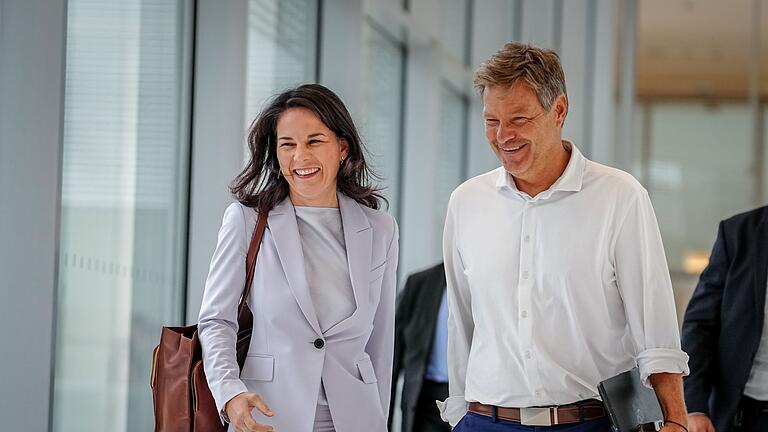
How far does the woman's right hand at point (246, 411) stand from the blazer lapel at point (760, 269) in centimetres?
209

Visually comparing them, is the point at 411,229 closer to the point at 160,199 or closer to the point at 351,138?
the point at 160,199

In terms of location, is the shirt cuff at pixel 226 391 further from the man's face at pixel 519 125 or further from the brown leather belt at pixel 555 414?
the man's face at pixel 519 125

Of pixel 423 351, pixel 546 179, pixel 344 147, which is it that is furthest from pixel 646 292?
pixel 423 351

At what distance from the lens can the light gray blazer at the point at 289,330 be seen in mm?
2900

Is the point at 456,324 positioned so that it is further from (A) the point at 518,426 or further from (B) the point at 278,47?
(B) the point at 278,47

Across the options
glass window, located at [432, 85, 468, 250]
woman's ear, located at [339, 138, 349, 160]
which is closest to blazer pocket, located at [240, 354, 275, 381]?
woman's ear, located at [339, 138, 349, 160]

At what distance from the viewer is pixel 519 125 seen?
308cm

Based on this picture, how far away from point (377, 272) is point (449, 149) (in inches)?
255

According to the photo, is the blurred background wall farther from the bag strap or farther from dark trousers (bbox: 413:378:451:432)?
dark trousers (bbox: 413:378:451:432)

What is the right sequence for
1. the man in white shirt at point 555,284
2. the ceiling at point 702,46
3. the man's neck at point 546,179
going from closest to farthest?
the man in white shirt at point 555,284 → the man's neck at point 546,179 → the ceiling at point 702,46

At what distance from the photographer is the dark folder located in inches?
115

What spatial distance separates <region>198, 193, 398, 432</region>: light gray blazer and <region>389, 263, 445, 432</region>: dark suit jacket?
2.07 metres

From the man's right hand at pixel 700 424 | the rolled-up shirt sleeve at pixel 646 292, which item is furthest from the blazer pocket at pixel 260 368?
the man's right hand at pixel 700 424

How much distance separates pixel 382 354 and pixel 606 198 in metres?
0.68
